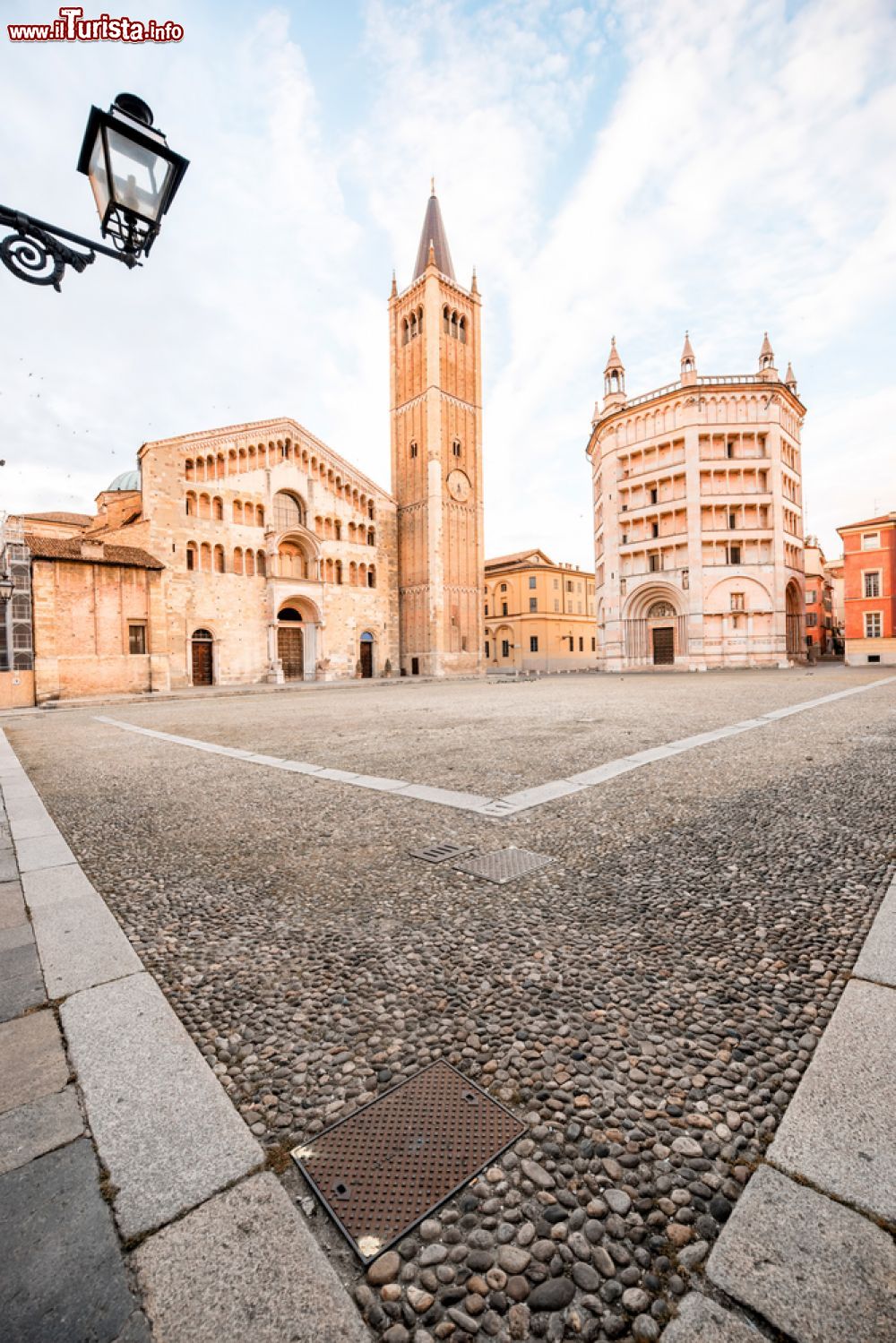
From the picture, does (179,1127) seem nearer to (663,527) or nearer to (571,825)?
(571,825)

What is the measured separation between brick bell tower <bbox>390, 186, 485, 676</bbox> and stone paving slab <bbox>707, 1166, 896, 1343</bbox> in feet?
124

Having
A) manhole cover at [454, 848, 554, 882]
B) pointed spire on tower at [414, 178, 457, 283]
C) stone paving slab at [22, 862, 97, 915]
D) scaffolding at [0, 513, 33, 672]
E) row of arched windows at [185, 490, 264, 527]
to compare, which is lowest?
manhole cover at [454, 848, 554, 882]

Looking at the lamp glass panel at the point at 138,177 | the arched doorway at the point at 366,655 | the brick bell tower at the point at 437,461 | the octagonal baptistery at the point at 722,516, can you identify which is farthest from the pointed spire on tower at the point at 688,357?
the lamp glass panel at the point at 138,177

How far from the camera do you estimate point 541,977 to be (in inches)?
97.7

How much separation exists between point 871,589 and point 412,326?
36.8 meters

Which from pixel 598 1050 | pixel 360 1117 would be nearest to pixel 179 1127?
pixel 360 1117

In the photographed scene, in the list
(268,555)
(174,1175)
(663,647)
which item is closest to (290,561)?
(268,555)

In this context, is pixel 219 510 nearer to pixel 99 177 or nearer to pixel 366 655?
pixel 366 655

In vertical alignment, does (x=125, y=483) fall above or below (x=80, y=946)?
above

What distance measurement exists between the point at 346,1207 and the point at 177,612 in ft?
101

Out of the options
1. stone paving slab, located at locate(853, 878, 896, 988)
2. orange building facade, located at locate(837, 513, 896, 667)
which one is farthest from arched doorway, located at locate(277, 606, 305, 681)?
orange building facade, located at locate(837, 513, 896, 667)

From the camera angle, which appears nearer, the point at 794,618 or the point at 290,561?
the point at 290,561

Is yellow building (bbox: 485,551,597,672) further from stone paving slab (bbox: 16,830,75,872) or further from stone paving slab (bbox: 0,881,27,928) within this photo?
stone paving slab (bbox: 0,881,27,928)

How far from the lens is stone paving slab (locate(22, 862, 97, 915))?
3.30 m
